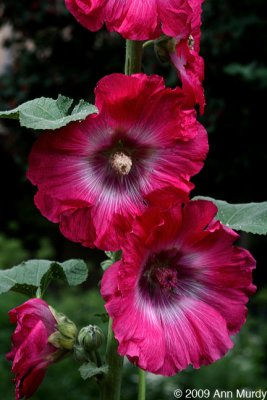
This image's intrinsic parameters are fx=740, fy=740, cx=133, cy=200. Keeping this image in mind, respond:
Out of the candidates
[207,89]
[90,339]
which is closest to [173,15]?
[90,339]

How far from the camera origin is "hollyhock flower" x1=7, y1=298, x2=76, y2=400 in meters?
0.98

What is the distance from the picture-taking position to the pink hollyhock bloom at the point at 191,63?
1.03 meters

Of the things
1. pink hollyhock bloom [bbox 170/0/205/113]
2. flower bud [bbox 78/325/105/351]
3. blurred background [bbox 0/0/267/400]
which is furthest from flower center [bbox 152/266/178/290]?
blurred background [bbox 0/0/267/400]

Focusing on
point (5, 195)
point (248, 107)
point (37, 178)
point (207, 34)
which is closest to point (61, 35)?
point (207, 34)

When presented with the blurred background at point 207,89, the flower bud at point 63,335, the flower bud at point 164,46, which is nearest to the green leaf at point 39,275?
the flower bud at point 63,335

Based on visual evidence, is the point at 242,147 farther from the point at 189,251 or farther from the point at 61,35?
the point at 189,251

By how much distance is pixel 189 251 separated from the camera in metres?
1.03

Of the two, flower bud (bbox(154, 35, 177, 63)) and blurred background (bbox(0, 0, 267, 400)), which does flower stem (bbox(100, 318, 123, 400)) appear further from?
blurred background (bbox(0, 0, 267, 400))

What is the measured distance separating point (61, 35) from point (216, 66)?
96 cm

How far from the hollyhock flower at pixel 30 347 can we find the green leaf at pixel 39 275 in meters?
0.12

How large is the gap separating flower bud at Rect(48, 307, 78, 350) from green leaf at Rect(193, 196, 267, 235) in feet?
0.88

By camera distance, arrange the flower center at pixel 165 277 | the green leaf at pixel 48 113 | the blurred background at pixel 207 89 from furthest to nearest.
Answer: the blurred background at pixel 207 89, the flower center at pixel 165 277, the green leaf at pixel 48 113

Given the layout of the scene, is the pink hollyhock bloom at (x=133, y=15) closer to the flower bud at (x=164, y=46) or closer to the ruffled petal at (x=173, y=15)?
the ruffled petal at (x=173, y=15)

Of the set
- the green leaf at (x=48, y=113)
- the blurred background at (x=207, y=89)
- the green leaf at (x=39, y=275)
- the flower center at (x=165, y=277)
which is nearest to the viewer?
the green leaf at (x=48, y=113)
